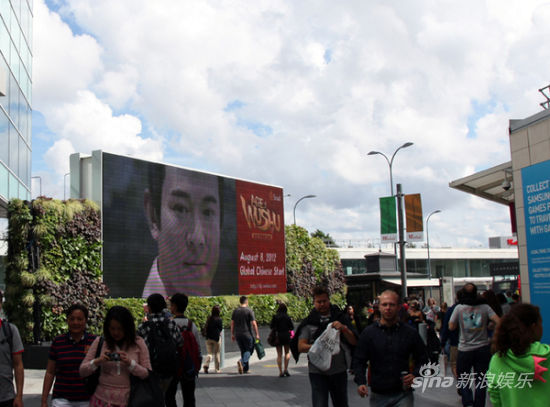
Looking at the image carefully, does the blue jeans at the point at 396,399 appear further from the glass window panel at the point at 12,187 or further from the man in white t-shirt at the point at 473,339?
the glass window panel at the point at 12,187

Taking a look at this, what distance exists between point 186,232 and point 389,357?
1750 centimetres

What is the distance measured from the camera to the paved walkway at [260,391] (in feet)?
33.3

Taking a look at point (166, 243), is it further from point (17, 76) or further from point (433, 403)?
point (433, 403)

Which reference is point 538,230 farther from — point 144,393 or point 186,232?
point 186,232

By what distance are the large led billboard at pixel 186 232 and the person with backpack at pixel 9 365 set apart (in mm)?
14037

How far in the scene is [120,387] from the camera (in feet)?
15.9

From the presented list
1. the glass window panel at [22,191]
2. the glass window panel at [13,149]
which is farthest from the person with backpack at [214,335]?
the glass window panel at [22,191]

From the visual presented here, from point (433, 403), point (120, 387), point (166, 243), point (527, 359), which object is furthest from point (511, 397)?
point (166, 243)

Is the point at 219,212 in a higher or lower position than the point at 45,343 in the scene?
higher

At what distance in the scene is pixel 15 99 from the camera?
2244 cm

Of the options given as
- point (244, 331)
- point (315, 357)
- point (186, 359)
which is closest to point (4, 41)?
point (244, 331)

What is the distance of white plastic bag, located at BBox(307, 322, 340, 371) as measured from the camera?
6012 millimetres

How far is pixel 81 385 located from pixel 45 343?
1284 cm
